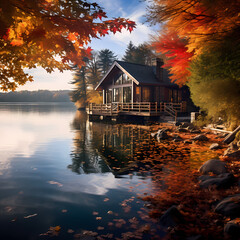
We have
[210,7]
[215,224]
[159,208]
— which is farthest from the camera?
[210,7]

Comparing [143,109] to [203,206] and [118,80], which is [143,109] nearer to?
[118,80]

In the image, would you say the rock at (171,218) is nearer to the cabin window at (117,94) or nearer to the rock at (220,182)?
the rock at (220,182)

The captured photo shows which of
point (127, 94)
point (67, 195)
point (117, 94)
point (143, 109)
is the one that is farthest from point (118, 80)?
point (67, 195)

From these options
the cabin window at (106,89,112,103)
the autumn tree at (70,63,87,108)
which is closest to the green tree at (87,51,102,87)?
the autumn tree at (70,63,87,108)

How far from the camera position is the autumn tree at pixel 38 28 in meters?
4.45

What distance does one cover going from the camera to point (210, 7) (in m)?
7.02

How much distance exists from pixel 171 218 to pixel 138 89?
24103mm

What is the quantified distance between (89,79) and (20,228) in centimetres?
5573

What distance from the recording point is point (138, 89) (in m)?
27.5

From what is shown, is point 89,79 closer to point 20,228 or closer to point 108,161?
point 108,161

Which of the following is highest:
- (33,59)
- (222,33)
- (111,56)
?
(111,56)

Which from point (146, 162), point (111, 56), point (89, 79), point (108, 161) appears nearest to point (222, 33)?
point (146, 162)

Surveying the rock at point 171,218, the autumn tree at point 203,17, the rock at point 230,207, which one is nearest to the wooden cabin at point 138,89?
the autumn tree at point 203,17

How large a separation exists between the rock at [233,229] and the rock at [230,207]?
1.34 feet
